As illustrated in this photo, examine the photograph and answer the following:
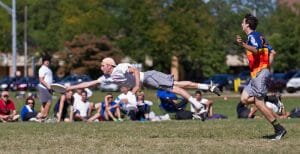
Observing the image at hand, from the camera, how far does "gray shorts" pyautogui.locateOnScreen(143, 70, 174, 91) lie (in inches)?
565

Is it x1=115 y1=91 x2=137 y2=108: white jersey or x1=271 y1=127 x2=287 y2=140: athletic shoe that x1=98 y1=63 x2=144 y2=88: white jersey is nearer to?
x1=271 y1=127 x2=287 y2=140: athletic shoe

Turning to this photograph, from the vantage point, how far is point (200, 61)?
72.6 metres

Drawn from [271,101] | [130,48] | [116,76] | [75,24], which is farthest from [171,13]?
[116,76]

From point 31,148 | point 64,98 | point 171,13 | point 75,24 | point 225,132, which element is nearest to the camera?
point 31,148

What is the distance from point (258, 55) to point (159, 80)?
269 cm

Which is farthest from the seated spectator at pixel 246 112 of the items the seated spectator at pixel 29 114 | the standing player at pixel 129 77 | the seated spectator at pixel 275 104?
the standing player at pixel 129 77

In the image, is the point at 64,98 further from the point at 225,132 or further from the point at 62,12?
the point at 62,12

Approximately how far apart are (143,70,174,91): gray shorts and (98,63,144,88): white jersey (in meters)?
0.16

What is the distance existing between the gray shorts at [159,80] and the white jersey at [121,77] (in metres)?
0.16

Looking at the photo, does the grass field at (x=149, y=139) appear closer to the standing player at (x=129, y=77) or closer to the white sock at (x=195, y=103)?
the white sock at (x=195, y=103)

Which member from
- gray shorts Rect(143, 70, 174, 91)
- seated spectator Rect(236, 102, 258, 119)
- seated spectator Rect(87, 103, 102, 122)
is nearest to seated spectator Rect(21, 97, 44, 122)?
seated spectator Rect(87, 103, 102, 122)

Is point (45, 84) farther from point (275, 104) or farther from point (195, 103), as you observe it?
point (275, 104)

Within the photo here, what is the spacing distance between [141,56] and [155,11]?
4851 millimetres

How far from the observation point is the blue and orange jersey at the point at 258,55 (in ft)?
39.7
